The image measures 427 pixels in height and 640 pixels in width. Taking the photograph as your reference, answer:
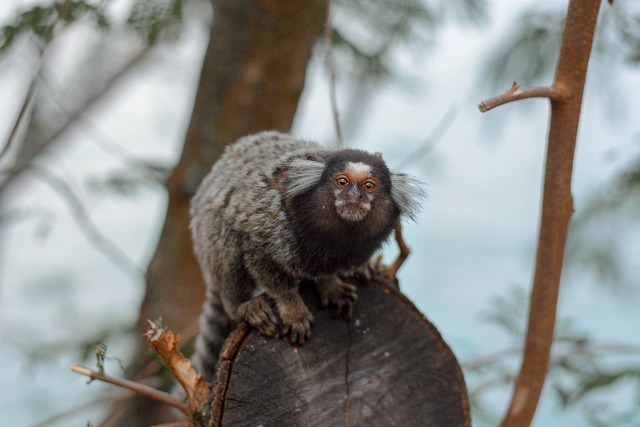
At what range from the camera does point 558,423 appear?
5.16m

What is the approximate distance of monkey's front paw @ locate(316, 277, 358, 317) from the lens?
2367mm

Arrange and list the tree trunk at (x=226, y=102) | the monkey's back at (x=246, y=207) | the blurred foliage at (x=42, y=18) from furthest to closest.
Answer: the tree trunk at (x=226, y=102), the blurred foliage at (x=42, y=18), the monkey's back at (x=246, y=207)

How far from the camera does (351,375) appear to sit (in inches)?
88.5

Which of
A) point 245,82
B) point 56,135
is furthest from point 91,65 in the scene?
point 245,82

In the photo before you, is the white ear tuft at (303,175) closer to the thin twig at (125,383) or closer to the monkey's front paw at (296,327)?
the monkey's front paw at (296,327)

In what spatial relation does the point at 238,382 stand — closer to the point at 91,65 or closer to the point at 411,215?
the point at 411,215

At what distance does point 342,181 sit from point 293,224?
264 mm

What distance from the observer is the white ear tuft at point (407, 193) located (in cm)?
224

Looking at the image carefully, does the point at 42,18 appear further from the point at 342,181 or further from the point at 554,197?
the point at 554,197

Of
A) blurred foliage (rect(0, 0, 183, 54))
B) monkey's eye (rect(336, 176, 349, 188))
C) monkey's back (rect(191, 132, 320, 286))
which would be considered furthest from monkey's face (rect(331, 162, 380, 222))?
blurred foliage (rect(0, 0, 183, 54))

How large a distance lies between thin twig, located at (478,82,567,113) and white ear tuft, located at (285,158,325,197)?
55 centimetres

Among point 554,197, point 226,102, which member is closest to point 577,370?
point 554,197

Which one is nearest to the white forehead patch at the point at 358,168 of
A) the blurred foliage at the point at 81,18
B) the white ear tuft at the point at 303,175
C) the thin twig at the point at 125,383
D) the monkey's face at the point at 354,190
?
the monkey's face at the point at 354,190

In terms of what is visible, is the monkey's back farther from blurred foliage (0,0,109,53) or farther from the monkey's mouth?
blurred foliage (0,0,109,53)
